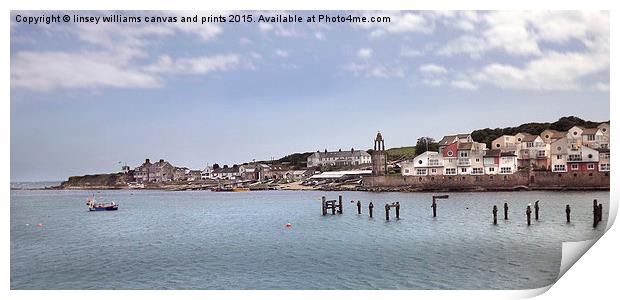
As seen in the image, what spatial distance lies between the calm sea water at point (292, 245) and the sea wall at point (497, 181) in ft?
0.52

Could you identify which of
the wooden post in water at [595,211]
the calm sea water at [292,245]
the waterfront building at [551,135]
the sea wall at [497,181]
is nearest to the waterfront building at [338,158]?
the sea wall at [497,181]

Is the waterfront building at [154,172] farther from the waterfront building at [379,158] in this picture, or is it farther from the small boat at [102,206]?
the small boat at [102,206]

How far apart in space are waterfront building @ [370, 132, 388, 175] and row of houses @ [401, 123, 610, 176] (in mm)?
381

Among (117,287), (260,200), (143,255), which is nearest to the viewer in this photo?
(117,287)

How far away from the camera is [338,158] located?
28.3 ft

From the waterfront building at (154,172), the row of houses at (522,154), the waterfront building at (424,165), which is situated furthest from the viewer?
the waterfront building at (424,165)

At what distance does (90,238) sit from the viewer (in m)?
8.16

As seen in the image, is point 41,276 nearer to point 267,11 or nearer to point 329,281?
point 329,281

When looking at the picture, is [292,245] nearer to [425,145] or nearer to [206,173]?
[206,173]

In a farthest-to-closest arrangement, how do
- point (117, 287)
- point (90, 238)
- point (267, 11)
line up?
point (90, 238) < point (117, 287) < point (267, 11)

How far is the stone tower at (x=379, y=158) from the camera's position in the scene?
22.3 ft

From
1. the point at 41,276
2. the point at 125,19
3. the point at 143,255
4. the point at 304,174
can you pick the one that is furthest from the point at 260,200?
the point at 125,19
